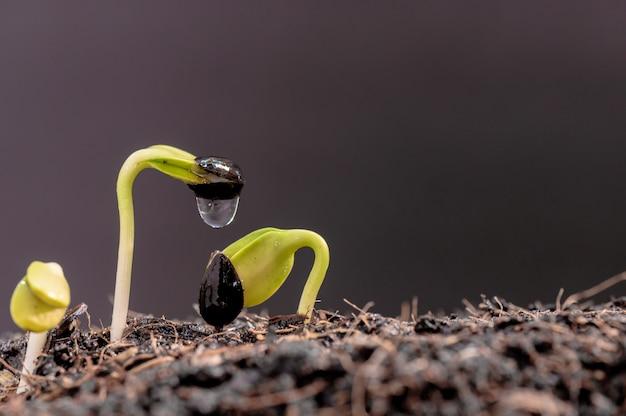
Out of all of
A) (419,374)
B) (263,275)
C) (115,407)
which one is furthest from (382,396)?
(263,275)

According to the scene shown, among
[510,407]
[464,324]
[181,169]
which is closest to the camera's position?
[510,407]

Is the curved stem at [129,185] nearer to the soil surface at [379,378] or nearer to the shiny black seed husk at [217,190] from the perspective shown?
the shiny black seed husk at [217,190]

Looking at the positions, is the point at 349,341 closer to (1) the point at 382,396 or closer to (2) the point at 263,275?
(1) the point at 382,396

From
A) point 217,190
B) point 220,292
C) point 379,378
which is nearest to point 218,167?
point 217,190

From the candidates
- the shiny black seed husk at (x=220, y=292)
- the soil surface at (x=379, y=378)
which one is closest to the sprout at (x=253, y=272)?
the shiny black seed husk at (x=220, y=292)

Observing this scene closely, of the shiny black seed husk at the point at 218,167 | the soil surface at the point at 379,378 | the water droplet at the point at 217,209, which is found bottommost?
the soil surface at the point at 379,378

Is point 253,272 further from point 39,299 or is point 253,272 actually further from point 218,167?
point 39,299
